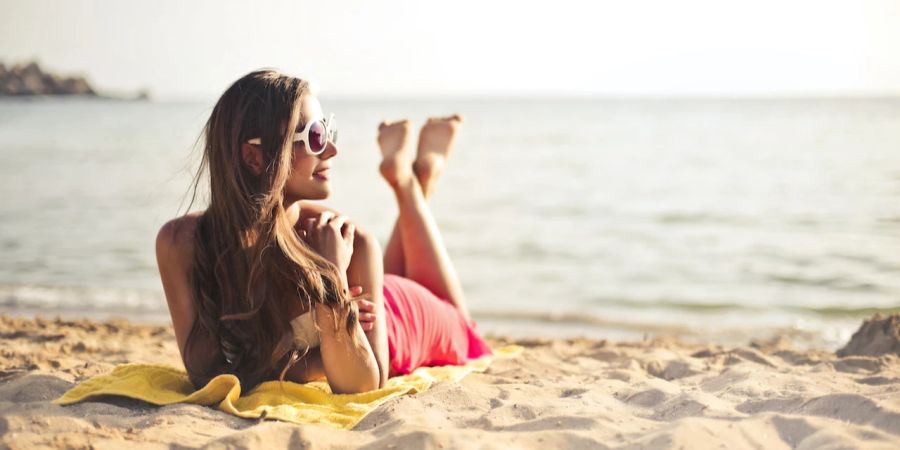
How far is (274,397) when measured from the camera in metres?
3.53

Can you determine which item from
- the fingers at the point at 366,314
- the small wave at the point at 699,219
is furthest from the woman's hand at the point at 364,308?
the small wave at the point at 699,219

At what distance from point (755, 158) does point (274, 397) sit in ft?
59.3

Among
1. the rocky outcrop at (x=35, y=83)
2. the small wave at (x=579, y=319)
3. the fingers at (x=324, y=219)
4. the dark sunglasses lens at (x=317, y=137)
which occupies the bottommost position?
the small wave at (x=579, y=319)

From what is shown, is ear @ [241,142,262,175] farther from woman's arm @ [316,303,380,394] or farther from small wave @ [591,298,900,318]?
small wave @ [591,298,900,318]

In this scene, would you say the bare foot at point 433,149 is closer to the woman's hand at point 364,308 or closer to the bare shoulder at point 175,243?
the woman's hand at point 364,308

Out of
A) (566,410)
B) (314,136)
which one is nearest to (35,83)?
(314,136)

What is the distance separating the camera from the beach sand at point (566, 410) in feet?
9.67

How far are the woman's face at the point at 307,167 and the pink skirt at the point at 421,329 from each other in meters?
0.81

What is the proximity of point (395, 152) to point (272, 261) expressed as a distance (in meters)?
1.53

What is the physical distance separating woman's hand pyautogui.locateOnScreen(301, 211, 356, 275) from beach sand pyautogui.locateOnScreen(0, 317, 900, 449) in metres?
0.61

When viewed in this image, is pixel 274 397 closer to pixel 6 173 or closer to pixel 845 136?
pixel 6 173

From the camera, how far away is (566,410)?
3.36 meters

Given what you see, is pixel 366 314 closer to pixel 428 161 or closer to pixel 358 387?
pixel 358 387

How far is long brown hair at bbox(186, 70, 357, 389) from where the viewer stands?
3312 millimetres
